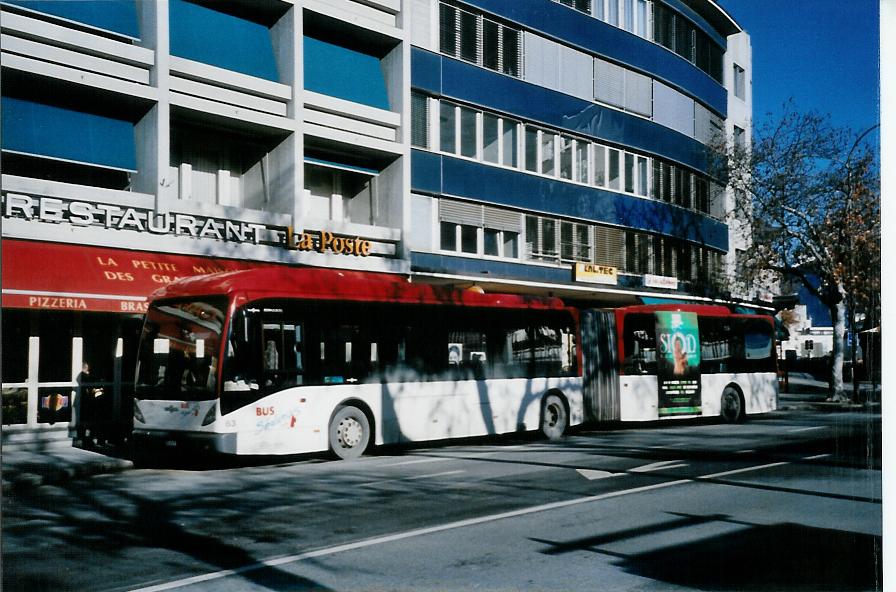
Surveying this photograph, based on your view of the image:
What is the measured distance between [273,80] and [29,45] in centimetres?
982

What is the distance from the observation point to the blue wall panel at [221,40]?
12.1 meters

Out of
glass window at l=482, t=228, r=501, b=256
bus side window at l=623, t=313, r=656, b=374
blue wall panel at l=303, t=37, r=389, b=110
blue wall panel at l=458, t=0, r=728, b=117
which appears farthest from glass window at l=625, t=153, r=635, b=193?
blue wall panel at l=303, t=37, r=389, b=110

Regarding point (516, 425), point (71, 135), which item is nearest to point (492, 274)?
point (516, 425)

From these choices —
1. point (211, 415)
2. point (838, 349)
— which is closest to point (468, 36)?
point (211, 415)

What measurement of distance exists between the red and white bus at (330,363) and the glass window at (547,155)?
10.8 ft

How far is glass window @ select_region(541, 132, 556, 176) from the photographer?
42.0 feet

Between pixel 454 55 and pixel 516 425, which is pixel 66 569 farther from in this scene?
pixel 454 55

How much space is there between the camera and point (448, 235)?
17.3 meters

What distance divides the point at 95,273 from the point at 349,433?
471 centimetres

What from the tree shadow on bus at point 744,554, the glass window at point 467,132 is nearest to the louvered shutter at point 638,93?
the tree shadow on bus at point 744,554

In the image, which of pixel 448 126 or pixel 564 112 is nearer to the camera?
pixel 564 112

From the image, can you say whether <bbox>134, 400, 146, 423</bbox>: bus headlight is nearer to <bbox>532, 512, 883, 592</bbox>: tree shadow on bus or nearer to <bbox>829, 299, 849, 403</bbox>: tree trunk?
<bbox>532, 512, 883, 592</bbox>: tree shadow on bus

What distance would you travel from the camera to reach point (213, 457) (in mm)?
14078

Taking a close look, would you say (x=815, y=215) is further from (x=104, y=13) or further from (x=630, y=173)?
(x=104, y=13)
